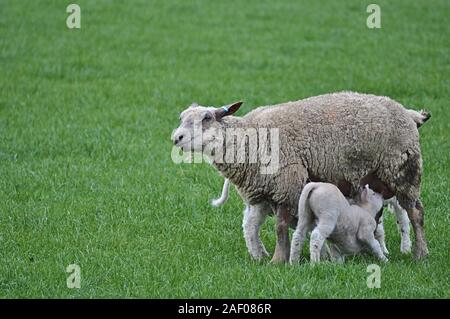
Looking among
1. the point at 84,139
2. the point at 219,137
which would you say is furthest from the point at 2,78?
the point at 219,137

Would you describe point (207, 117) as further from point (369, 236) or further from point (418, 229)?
point (418, 229)

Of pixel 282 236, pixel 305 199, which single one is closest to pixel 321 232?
pixel 305 199

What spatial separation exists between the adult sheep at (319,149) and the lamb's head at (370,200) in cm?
8

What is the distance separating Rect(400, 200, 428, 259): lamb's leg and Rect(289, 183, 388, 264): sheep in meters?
0.38

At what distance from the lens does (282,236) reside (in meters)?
7.86

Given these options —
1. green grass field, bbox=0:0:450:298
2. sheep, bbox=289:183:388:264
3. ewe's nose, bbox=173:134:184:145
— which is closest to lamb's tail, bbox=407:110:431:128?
sheep, bbox=289:183:388:264

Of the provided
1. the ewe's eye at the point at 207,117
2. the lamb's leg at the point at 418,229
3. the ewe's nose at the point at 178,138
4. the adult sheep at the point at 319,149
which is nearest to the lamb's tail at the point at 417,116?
the adult sheep at the point at 319,149

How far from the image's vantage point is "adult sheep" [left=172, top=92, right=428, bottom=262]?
7.82 metres

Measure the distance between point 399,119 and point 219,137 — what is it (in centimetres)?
167

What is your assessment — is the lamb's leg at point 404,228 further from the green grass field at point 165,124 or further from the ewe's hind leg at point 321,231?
the ewe's hind leg at point 321,231

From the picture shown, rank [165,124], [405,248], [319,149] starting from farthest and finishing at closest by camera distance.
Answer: [165,124] → [405,248] → [319,149]

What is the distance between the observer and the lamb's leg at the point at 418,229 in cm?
818

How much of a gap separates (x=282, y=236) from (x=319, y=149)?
2.73 feet

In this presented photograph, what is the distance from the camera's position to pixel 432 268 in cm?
769
